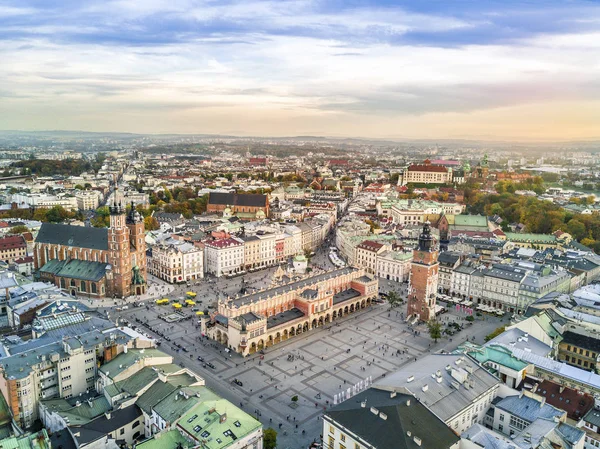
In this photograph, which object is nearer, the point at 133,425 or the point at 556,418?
the point at 556,418

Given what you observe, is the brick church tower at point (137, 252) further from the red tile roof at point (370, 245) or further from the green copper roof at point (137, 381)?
the red tile roof at point (370, 245)

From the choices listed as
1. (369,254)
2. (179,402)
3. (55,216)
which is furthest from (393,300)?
(55,216)

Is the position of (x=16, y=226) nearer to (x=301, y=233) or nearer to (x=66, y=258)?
(x=66, y=258)

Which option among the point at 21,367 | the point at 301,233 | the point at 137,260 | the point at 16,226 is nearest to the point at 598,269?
the point at 301,233

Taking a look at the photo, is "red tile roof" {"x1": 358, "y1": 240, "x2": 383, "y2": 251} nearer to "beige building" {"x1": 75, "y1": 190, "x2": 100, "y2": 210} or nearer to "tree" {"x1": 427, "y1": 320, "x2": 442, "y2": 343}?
"tree" {"x1": 427, "y1": 320, "x2": 442, "y2": 343}

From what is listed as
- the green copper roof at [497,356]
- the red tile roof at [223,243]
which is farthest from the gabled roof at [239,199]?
the green copper roof at [497,356]

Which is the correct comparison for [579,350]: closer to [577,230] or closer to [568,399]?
[568,399]
